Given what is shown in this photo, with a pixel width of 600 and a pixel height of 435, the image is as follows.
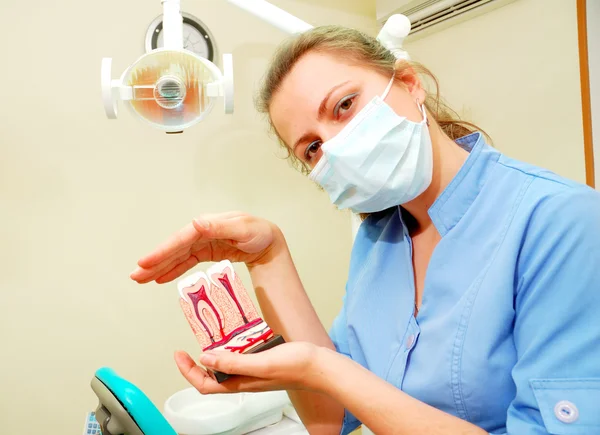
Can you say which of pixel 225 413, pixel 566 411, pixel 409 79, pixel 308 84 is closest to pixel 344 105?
pixel 308 84

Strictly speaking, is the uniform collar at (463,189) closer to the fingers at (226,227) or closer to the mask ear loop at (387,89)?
the mask ear loop at (387,89)

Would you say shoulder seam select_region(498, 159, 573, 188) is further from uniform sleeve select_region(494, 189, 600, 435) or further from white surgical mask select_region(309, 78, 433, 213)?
white surgical mask select_region(309, 78, 433, 213)

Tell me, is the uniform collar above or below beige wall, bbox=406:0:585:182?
below

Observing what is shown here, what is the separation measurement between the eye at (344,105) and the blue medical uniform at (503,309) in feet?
0.93

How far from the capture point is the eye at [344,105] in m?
1.00

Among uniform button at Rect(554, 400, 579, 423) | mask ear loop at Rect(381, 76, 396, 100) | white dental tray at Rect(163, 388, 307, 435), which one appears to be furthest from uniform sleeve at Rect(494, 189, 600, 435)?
white dental tray at Rect(163, 388, 307, 435)

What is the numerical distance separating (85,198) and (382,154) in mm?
1312

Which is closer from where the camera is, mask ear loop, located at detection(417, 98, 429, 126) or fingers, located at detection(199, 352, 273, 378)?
fingers, located at detection(199, 352, 273, 378)

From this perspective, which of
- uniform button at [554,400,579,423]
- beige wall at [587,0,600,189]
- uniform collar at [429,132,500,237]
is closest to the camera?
uniform button at [554,400,579,423]

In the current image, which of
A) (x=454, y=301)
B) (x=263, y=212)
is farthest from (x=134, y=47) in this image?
(x=454, y=301)

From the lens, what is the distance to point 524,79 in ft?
6.04

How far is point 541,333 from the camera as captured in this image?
Result: 714 mm

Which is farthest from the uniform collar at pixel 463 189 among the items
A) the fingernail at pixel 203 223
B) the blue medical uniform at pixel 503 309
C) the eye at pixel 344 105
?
the fingernail at pixel 203 223

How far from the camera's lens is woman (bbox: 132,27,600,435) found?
0.71 metres
